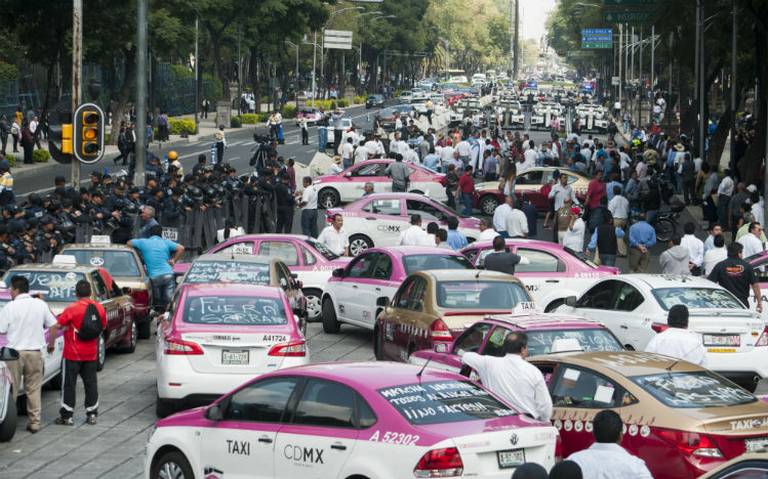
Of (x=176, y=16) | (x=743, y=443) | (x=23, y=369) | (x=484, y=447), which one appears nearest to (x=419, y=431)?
(x=484, y=447)

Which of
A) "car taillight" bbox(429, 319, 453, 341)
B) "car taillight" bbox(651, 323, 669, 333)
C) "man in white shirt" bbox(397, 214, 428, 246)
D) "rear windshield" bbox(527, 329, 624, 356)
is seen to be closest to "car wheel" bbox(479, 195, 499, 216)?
"man in white shirt" bbox(397, 214, 428, 246)

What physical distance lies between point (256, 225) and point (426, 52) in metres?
144

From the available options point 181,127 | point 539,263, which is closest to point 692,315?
point 539,263

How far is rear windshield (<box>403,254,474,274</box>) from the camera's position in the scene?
778 inches

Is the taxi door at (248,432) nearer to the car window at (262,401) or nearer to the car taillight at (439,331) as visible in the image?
the car window at (262,401)

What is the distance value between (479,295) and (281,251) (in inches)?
262

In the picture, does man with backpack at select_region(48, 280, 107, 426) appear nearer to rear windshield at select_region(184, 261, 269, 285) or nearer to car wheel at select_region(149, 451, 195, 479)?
car wheel at select_region(149, 451, 195, 479)

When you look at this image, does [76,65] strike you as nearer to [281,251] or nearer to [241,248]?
[241,248]

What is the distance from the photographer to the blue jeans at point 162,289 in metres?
20.8

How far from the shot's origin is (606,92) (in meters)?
149

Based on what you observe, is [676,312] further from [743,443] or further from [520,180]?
[520,180]

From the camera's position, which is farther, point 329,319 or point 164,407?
point 329,319

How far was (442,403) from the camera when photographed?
977cm

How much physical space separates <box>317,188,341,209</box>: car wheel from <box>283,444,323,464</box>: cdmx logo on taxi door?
3015 cm
